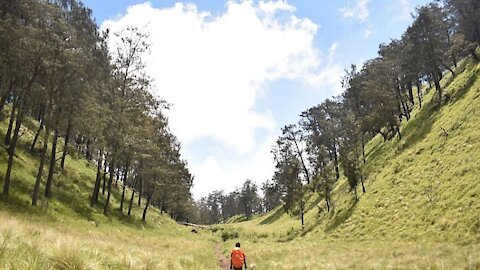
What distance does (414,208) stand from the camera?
1240 inches

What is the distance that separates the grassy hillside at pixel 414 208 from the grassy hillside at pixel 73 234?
744 cm

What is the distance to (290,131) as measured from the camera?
7588cm

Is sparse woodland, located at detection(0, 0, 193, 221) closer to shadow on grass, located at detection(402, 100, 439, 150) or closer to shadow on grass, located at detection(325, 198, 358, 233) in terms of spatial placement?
shadow on grass, located at detection(325, 198, 358, 233)

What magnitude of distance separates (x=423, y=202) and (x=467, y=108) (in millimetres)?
14617

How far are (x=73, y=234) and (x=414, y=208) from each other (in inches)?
1037

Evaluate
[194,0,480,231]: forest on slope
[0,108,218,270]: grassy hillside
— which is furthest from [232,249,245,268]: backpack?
[194,0,480,231]: forest on slope

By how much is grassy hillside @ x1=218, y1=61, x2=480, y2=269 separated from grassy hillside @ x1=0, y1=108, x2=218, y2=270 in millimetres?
7437

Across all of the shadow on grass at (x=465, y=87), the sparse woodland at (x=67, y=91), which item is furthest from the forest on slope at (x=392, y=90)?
the sparse woodland at (x=67, y=91)

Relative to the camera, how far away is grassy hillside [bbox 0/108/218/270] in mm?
7750

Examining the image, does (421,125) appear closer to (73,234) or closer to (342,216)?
(342,216)

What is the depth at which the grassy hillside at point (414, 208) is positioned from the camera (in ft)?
67.1

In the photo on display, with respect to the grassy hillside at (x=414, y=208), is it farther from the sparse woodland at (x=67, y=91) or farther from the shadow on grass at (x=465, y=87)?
the sparse woodland at (x=67, y=91)

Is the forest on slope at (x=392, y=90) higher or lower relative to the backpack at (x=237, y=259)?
higher

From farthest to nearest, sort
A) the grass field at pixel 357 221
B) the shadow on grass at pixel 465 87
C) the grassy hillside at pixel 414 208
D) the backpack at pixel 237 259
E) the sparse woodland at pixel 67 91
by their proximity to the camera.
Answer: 1. the shadow on grass at pixel 465 87
2. the sparse woodland at pixel 67 91
3. the grassy hillside at pixel 414 208
4. the backpack at pixel 237 259
5. the grass field at pixel 357 221
